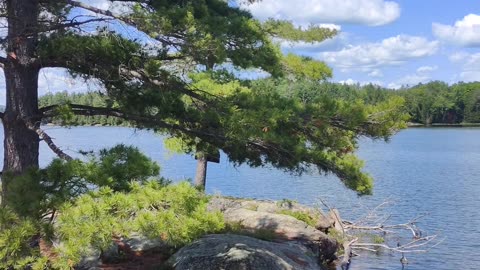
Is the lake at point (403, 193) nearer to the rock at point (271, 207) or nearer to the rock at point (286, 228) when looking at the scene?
the rock at point (271, 207)

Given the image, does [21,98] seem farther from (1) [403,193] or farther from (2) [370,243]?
(1) [403,193]

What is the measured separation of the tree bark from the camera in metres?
7.18

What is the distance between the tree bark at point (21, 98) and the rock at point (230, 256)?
266 cm

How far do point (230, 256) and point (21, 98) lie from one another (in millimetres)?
3648

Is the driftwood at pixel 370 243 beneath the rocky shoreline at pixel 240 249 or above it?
beneath

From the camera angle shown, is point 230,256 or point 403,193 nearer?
point 230,256

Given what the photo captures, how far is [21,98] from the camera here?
7.41 metres

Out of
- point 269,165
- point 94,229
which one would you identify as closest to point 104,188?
point 94,229

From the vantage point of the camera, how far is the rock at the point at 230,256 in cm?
815

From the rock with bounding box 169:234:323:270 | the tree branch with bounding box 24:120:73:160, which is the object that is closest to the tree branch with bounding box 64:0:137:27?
the tree branch with bounding box 24:120:73:160

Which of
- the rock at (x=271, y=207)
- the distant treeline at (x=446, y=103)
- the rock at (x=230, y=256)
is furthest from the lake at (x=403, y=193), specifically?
the distant treeline at (x=446, y=103)

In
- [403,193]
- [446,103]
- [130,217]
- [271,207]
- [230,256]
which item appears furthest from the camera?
[446,103]

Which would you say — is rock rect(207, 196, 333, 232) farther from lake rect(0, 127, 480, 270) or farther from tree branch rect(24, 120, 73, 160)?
tree branch rect(24, 120, 73, 160)

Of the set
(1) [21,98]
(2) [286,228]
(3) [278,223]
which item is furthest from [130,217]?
(3) [278,223]
